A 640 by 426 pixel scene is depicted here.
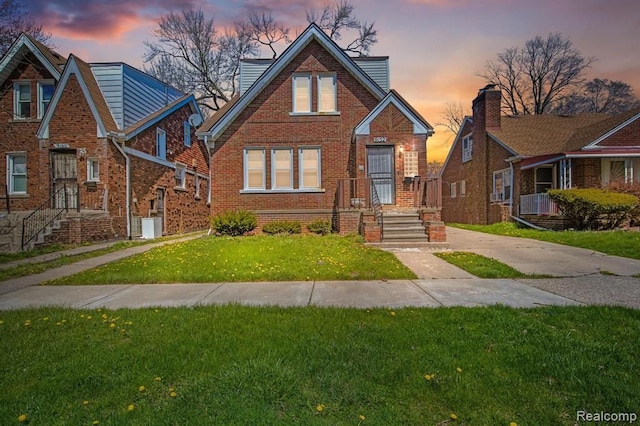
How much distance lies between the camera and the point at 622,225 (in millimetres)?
14633

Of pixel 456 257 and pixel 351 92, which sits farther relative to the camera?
pixel 351 92

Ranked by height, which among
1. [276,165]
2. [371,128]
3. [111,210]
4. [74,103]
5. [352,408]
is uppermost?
[74,103]

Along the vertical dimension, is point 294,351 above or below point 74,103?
below

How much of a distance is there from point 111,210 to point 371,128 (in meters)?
11.7

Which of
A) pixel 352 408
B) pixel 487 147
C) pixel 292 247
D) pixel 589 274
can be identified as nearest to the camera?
pixel 352 408

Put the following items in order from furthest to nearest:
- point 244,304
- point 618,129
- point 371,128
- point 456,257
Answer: point 618,129 → point 371,128 → point 456,257 → point 244,304

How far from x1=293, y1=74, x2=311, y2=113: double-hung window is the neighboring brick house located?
40.7 feet

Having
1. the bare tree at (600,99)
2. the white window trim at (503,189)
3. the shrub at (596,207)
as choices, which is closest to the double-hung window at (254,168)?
the shrub at (596,207)

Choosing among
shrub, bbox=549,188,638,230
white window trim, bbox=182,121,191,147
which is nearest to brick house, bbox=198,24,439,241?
shrub, bbox=549,188,638,230

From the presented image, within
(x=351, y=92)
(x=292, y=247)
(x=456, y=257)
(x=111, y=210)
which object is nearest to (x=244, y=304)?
(x=292, y=247)

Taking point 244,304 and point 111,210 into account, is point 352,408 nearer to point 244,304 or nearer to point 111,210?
point 244,304

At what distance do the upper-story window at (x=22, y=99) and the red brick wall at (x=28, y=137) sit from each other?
0.61 ft

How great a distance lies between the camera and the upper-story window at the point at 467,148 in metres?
25.2

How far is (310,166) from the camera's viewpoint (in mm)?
14477
